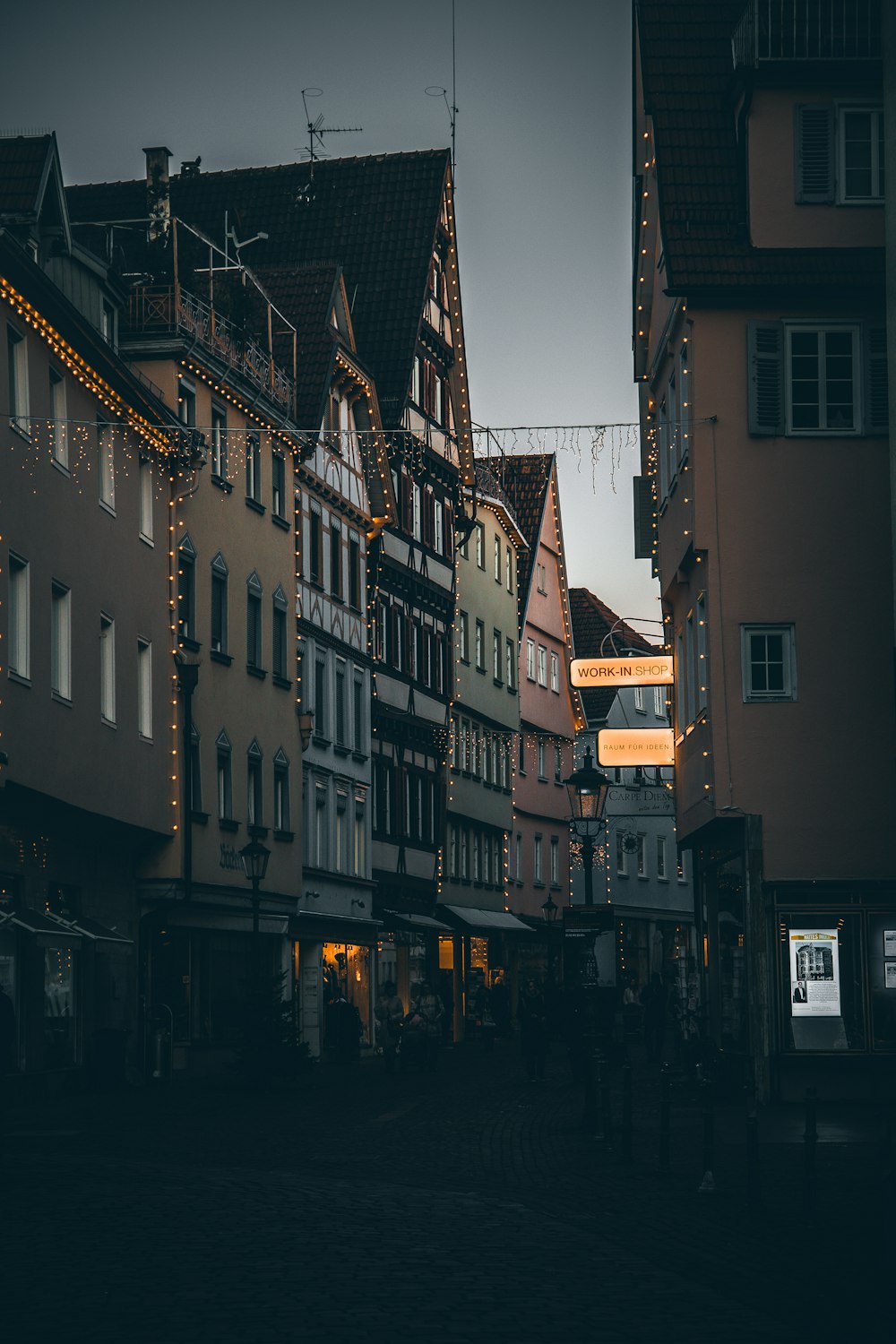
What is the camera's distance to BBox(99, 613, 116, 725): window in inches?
1287

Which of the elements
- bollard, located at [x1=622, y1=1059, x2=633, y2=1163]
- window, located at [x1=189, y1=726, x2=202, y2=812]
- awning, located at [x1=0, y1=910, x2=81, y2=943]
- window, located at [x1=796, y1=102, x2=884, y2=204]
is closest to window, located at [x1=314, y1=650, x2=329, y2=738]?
window, located at [x1=189, y1=726, x2=202, y2=812]

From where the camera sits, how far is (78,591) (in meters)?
31.1

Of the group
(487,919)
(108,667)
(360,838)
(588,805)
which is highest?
(108,667)

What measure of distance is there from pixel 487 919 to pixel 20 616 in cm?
3651

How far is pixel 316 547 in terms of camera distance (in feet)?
156

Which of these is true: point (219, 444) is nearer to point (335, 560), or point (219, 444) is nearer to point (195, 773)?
point (195, 773)

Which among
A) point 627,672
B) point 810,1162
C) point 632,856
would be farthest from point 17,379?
point 632,856

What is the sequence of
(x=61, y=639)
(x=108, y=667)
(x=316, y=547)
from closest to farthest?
1. (x=61, y=639)
2. (x=108, y=667)
3. (x=316, y=547)

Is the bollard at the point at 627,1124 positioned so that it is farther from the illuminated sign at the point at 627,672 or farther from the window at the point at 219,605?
the window at the point at 219,605

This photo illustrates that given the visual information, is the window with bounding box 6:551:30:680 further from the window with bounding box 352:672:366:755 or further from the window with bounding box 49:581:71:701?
the window with bounding box 352:672:366:755

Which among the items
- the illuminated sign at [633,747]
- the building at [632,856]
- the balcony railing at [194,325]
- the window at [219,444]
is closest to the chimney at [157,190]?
the balcony railing at [194,325]

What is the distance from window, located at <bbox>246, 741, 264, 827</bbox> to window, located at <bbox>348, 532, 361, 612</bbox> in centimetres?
851

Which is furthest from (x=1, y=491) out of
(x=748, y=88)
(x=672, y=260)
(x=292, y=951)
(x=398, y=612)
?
(x=398, y=612)

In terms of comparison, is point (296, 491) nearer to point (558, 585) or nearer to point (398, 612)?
point (398, 612)
